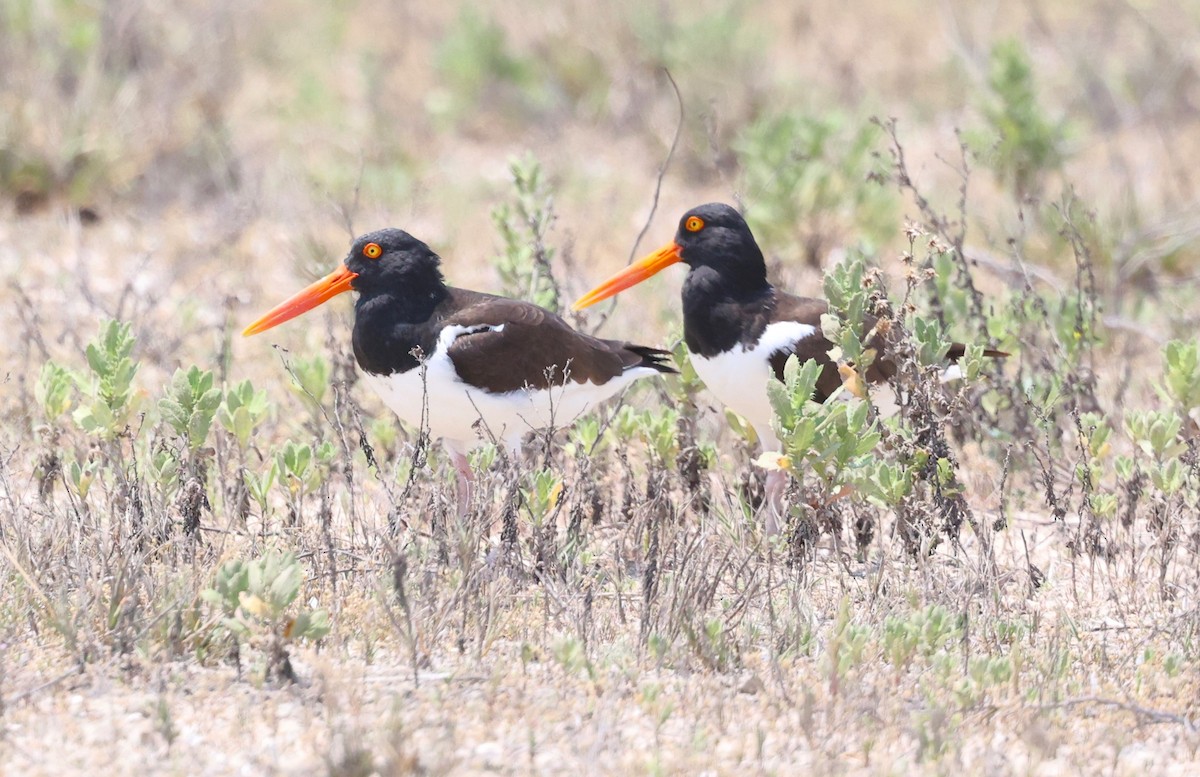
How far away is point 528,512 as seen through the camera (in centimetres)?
456

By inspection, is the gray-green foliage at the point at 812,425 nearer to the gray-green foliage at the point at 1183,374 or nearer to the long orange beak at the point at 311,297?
the gray-green foliage at the point at 1183,374

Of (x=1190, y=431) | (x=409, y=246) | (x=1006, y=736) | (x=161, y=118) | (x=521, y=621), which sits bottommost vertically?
(x=1006, y=736)

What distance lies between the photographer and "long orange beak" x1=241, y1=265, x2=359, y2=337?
5.02 metres

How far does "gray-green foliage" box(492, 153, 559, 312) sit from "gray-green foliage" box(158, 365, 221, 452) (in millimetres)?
1713

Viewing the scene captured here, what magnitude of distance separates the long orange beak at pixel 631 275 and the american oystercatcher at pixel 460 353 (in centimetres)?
49

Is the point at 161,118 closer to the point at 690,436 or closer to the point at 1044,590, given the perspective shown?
the point at 690,436

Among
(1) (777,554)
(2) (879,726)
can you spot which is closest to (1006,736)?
(2) (879,726)

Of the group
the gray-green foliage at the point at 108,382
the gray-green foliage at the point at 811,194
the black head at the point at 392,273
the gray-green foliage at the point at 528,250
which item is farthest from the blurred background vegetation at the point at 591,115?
the gray-green foliage at the point at 108,382

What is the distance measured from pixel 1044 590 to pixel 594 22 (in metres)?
7.34

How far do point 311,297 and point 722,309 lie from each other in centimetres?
146

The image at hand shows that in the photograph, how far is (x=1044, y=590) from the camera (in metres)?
4.41

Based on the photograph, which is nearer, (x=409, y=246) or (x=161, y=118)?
(x=409, y=246)

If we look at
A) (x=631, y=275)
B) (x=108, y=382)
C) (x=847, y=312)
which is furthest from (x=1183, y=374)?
(x=108, y=382)

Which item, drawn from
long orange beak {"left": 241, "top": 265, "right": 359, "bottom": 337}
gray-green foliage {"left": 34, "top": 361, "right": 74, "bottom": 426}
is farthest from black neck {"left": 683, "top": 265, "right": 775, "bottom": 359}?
gray-green foliage {"left": 34, "top": 361, "right": 74, "bottom": 426}
